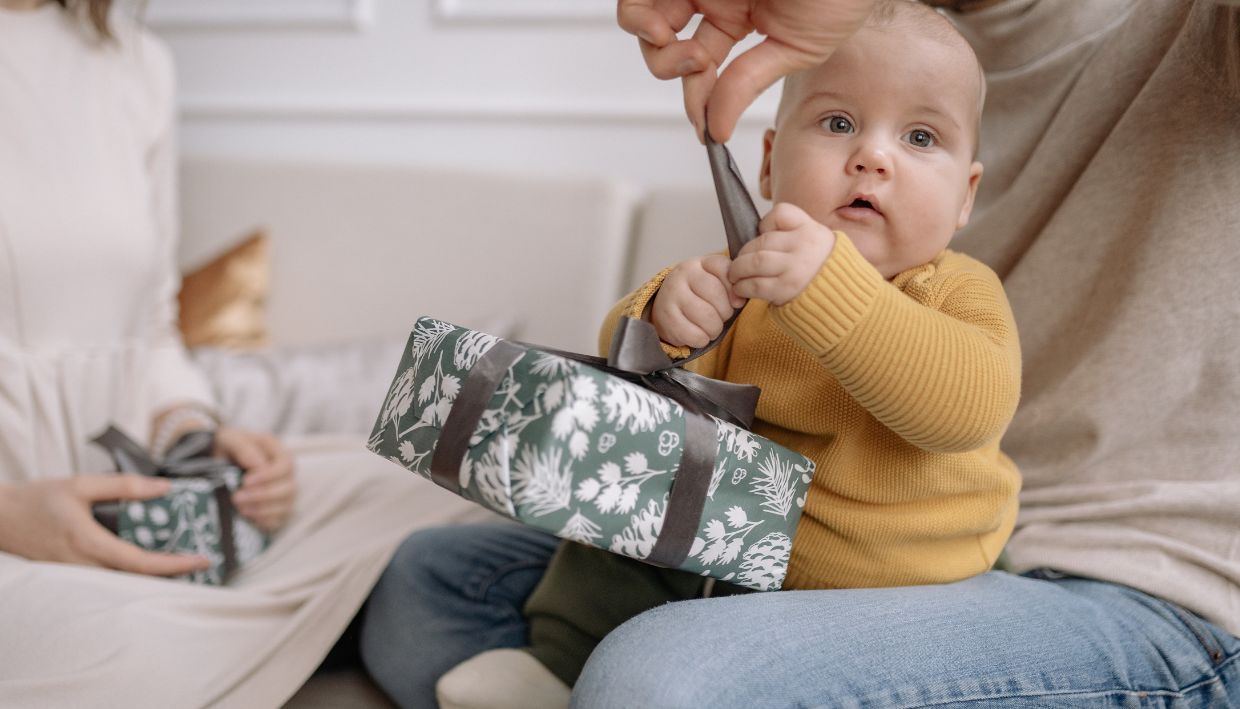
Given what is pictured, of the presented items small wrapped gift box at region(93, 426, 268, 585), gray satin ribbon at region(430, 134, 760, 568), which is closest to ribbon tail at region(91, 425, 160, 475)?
small wrapped gift box at region(93, 426, 268, 585)

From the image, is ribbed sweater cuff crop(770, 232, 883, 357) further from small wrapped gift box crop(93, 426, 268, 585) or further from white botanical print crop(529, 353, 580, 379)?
small wrapped gift box crop(93, 426, 268, 585)

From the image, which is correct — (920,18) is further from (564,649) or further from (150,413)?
(150,413)

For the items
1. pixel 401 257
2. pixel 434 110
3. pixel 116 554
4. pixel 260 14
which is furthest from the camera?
pixel 260 14

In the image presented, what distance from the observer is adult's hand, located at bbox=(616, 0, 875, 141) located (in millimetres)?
744

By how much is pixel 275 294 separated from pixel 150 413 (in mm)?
601

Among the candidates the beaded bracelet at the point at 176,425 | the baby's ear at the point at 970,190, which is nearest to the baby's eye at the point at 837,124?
the baby's ear at the point at 970,190

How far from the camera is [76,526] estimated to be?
112 cm

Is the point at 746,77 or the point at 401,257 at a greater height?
the point at 746,77

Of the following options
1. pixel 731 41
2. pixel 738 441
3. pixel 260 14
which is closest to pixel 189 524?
pixel 738 441

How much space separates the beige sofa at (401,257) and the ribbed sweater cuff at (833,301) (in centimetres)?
86

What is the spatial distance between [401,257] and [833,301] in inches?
52.9

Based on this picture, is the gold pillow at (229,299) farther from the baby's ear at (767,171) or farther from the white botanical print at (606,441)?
the white botanical print at (606,441)

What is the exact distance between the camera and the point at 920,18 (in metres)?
0.92

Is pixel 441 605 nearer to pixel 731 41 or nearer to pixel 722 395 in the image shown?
pixel 722 395
